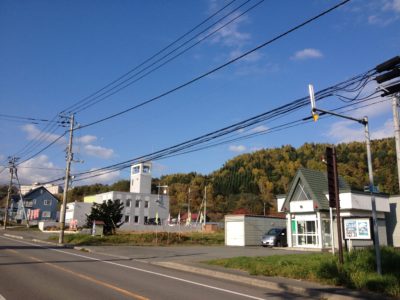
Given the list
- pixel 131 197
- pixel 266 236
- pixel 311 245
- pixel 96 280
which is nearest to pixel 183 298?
pixel 96 280

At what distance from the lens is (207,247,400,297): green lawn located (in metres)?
11.4

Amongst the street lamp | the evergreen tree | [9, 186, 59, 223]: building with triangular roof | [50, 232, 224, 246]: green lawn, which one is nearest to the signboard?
the street lamp

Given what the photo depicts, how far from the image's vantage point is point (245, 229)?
37.4 meters

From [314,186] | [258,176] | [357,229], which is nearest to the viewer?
[357,229]

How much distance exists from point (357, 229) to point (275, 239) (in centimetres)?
1738

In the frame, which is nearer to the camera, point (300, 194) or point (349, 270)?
point (349, 270)

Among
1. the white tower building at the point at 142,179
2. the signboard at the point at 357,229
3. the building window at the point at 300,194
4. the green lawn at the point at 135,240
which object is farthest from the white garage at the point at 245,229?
the white tower building at the point at 142,179

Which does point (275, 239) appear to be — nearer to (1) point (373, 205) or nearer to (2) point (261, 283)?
(1) point (373, 205)

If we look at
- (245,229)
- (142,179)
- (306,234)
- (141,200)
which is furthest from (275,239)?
(142,179)

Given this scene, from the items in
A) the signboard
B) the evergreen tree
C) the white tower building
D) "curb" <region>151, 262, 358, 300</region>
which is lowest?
"curb" <region>151, 262, 358, 300</region>

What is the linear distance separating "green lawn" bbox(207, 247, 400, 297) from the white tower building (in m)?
64.2

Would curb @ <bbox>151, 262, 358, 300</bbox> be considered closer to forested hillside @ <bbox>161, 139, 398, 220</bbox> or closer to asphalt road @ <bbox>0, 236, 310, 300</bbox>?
asphalt road @ <bbox>0, 236, 310, 300</bbox>

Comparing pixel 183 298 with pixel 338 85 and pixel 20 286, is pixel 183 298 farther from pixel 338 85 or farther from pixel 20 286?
pixel 338 85

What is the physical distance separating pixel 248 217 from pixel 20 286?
29.4m
